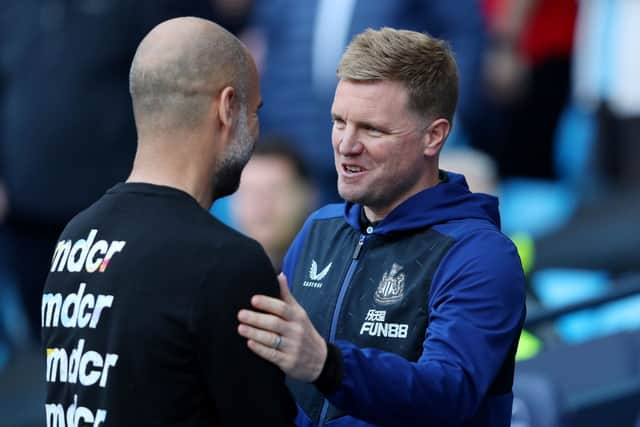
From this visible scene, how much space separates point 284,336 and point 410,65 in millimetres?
882

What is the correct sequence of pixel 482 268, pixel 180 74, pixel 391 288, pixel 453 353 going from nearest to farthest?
pixel 180 74, pixel 453 353, pixel 482 268, pixel 391 288

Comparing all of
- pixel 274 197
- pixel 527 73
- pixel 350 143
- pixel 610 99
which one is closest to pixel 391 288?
pixel 350 143

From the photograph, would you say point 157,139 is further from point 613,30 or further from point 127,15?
point 613,30

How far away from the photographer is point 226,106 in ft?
9.52

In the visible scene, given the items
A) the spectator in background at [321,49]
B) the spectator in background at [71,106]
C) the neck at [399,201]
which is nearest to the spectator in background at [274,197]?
the spectator in background at [321,49]

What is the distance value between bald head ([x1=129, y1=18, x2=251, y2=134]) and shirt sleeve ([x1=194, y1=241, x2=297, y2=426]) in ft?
1.12

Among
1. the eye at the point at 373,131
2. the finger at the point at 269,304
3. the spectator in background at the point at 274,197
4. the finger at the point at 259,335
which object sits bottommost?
the spectator in background at the point at 274,197

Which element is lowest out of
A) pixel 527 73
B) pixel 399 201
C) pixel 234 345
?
pixel 234 345

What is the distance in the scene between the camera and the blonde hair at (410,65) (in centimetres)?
329

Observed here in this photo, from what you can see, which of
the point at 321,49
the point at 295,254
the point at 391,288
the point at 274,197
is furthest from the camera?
the point at 321,49

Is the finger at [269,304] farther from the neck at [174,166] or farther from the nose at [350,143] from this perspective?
the nose at [350,143]

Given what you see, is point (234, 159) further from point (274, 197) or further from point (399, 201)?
point (274, 197)

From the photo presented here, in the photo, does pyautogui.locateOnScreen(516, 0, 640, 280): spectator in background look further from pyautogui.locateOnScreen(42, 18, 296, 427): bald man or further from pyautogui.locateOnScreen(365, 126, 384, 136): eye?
pyautogui.locateOnScreen(42, 18, 296, 427): bald man

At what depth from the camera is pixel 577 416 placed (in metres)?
4.60
